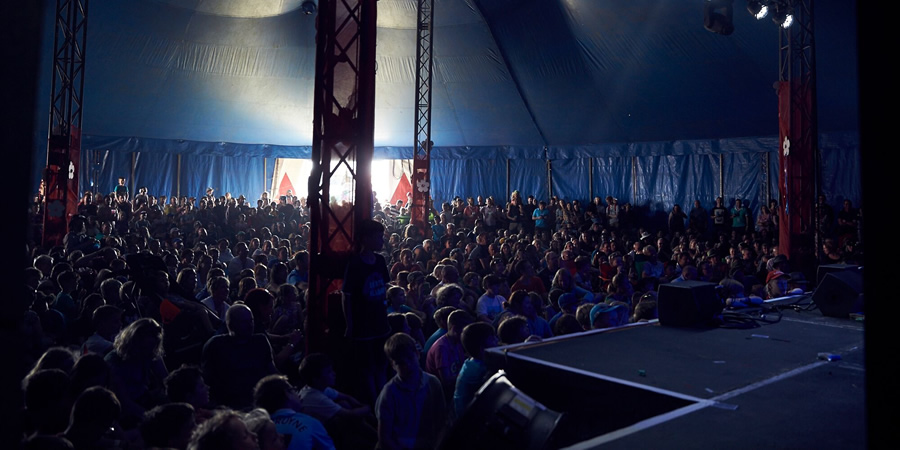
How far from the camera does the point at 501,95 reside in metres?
19.9

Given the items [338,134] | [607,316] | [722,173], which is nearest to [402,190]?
[722,173]

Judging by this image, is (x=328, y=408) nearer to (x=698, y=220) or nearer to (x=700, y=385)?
(x=700, y=385)

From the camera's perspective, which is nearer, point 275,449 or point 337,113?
point 275,449

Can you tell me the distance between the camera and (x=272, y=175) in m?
25.1

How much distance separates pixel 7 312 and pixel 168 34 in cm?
2031

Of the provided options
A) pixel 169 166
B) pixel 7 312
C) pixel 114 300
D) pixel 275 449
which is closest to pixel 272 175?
pixel 169 166

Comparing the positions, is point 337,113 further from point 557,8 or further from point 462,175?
point 462,175

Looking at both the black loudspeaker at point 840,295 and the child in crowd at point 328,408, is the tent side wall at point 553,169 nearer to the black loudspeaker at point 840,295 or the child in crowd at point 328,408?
the black loudspeaker at point 840,295

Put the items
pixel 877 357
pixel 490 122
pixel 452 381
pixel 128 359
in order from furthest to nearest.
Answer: pixel 490 122 < pixel 452 381 < pixel 128 359 < pixel 877 357

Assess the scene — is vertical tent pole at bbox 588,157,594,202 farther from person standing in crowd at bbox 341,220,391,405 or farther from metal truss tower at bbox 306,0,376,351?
person standing in crowd at bbox 341,220,391,405

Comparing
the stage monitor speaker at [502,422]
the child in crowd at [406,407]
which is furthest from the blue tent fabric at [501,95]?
the stage monitor speaker at [502,422]

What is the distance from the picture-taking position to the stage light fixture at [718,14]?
10367mm

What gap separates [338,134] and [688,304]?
12.4ft

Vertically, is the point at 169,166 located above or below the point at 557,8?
below
